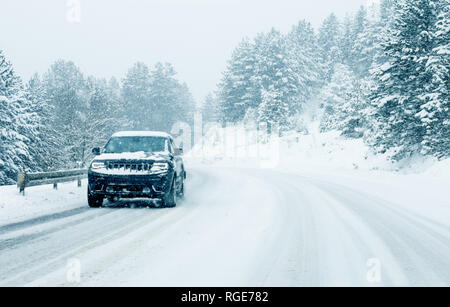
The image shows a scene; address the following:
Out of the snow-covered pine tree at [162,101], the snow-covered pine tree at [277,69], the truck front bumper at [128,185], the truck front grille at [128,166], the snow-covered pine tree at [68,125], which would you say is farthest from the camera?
the snow-covered pine tree at [162,101]

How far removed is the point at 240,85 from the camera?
7038 cm

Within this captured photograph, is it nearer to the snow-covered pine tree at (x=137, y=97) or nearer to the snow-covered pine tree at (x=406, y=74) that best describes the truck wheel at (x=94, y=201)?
the snow-covered pine tree at (x=406, y=74)

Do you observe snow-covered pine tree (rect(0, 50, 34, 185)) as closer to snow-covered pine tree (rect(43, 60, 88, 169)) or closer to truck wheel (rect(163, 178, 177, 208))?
snow-covered pine tree (rect(43, 60, 88, 169))

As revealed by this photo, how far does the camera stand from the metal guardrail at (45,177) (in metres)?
12.2

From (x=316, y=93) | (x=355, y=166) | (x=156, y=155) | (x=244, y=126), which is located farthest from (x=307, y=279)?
(x=316, y=93)

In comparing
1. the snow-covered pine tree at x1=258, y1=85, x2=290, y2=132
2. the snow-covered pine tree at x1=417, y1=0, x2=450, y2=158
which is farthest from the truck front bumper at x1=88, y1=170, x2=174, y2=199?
the snow-covered pine tree at x1=258, y1=85, x2=290, y2=132

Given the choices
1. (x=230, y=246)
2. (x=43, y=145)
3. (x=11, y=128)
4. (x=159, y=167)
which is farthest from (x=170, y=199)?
(x=43, y=145)

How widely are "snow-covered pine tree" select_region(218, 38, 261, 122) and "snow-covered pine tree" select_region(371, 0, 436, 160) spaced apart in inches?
1722

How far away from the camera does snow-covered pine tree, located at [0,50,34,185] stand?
31.5 metres

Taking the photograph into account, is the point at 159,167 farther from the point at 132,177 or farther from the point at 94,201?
the point at 94,201

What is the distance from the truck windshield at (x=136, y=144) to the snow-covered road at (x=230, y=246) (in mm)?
1575

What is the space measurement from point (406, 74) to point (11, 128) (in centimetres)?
2662

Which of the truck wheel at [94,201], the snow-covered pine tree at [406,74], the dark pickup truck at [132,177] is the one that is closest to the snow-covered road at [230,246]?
the truck wheel at [94,201]

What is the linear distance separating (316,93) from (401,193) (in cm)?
6921
